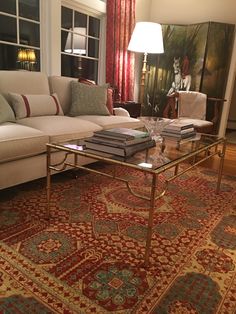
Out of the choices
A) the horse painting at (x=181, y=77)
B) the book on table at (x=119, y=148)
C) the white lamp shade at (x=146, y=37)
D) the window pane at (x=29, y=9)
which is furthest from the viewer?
the horse painting at (x=181, y=77)

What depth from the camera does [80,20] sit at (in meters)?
3.71

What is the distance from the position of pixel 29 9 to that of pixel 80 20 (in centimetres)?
82

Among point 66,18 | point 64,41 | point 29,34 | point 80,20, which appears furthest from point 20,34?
point 80,20

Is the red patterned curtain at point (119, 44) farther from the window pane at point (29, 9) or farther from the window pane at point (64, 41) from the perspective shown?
the window pane at point (29, 9)

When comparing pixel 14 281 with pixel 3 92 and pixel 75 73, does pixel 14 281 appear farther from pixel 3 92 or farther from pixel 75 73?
pixel 75 73

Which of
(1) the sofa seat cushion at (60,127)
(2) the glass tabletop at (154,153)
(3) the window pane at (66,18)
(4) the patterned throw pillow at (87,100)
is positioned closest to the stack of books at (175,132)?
(2) the glass tabletop at (154,153)

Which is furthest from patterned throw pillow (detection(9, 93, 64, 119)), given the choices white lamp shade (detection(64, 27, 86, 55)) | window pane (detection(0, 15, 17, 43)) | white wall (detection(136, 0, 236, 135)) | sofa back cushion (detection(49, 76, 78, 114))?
white wall (detection(136, 0, 236, 135))

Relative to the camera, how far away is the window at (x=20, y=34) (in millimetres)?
2910

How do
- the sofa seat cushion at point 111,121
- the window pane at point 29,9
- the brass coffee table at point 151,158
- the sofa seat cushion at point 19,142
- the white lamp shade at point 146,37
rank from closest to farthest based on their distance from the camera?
1. the brass coffee table at point 151,158
2. the sofa seat cushion at point 19,142
3. the sofa seat cushion at point 111,121
4. the window pane at point 29,9
5. the white lamp shade at point 146,37

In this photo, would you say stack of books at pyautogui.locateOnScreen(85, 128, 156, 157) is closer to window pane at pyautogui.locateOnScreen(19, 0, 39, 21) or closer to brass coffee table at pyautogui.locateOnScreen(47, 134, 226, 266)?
brass coffee table at pyautogui.locateOnScreen(47, 134, 226, 266)

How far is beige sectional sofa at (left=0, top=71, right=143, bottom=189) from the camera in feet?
5.91

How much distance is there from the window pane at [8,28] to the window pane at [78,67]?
0.69m

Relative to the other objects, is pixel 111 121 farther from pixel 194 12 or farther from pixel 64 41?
pixel 194 12

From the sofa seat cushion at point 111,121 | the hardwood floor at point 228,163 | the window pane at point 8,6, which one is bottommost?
the hardwood floor at point 228,163
